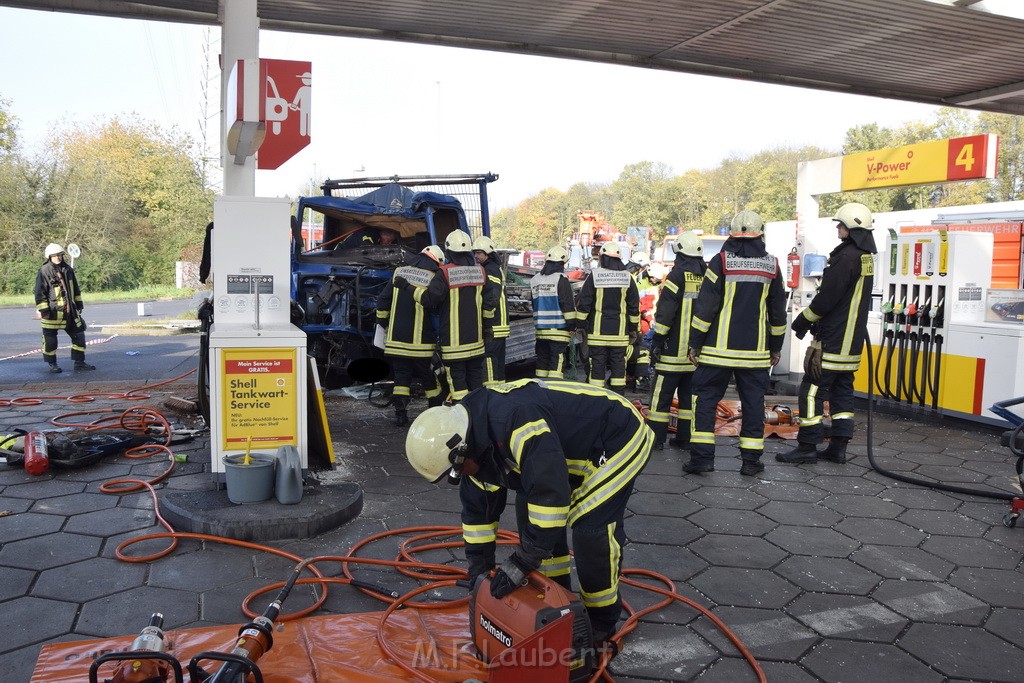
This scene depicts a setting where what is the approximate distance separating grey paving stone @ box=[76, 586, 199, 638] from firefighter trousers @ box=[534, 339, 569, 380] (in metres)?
5.88

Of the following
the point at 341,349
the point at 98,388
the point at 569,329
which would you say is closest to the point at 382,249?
the point at 341,349

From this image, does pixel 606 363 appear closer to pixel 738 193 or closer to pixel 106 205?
pixel 106 205

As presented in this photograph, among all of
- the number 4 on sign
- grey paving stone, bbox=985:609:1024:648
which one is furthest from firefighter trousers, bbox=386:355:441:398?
the number 4 on sign

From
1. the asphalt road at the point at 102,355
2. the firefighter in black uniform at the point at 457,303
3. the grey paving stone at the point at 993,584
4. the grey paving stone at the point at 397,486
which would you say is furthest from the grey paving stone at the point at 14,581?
the grey paving stone at the point at 993,584

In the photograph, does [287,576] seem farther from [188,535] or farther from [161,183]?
[161,183]

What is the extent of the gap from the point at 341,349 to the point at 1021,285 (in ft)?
44.3

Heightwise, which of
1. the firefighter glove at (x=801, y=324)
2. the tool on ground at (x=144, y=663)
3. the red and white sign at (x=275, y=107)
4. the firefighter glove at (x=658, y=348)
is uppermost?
the red and white sign at (x=275, y=107)

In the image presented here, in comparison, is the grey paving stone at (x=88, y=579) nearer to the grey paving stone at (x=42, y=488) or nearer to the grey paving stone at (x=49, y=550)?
the grey paving stone at (x=49, y=550)

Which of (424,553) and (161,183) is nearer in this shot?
(424,553)

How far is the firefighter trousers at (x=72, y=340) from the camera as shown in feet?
35.5

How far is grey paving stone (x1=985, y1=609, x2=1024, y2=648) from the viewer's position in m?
3.58

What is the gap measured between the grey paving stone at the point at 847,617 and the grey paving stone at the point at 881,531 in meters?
0.99

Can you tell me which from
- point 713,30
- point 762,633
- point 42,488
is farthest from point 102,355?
point 762,633

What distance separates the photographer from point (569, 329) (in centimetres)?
916
